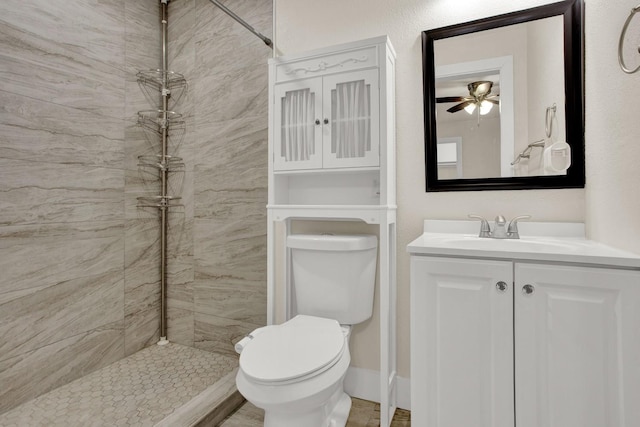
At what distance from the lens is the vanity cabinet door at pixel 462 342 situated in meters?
1.11

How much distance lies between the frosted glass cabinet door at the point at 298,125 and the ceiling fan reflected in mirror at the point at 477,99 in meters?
0.67

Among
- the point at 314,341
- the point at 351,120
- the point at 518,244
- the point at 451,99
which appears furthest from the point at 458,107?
the point at 314,341

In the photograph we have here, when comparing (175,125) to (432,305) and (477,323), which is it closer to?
(432,305)

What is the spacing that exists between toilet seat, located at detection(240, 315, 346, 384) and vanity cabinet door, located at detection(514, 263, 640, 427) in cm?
66

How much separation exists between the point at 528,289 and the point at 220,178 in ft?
6.03

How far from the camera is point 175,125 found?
2.38 meters

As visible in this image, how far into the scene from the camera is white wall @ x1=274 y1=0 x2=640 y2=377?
112cm

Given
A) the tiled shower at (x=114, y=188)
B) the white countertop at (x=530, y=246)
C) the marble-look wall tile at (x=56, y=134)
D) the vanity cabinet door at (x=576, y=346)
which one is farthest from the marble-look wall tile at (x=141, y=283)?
the vanity cabinet door at (x=576, y=346)

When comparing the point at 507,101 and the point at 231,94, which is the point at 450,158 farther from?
the point at 231,94

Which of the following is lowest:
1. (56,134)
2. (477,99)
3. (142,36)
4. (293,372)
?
(293,372)

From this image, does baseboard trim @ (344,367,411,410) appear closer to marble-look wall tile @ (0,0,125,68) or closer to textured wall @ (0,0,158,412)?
textured wall @ (0,0,158,412)

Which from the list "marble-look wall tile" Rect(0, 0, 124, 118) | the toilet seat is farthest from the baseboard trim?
"marble-look wall tile" Rect(0, 0, 124, 118)

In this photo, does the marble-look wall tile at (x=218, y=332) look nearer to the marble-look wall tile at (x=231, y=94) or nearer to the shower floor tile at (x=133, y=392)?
the shower floor tile at (x=133, y=392)

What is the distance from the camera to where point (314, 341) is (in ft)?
4.38
